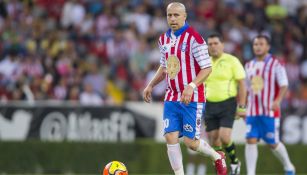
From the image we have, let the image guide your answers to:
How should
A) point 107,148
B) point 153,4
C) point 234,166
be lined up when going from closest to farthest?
point 234,166 < point 107,148 < point 153,4

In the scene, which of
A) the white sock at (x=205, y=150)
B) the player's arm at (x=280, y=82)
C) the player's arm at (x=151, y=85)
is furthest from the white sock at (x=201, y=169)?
the player's arm at (x=151, y=85)

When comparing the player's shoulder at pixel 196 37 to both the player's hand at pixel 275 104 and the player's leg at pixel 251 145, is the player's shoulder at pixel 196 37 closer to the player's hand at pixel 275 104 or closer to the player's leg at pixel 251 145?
the player's hand at pixel 275 104

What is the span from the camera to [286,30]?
25656 mm

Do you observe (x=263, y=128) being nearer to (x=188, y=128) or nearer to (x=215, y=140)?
(x=215, y=140)

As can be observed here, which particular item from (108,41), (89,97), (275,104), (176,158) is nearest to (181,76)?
(176,158)

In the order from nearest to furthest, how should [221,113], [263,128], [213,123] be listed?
[221,113]
[213,123]
[263,128]

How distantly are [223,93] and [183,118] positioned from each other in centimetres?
286

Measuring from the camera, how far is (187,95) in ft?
38.3

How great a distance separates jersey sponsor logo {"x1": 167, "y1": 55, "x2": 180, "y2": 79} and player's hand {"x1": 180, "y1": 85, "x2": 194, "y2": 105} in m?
0.54

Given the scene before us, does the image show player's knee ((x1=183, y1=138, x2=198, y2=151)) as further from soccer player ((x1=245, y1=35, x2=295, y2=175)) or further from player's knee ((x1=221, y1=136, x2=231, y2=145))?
soccer player ((x1=245, y1=35, x2=295, y2=175))

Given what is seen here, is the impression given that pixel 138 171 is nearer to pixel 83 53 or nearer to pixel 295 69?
pixel 83 53

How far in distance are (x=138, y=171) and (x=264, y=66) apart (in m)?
5.17

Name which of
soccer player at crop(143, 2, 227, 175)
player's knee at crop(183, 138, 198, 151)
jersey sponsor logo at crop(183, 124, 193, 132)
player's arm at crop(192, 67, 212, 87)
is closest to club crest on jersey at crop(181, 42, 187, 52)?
soccer player at crop(143, 2, 227, 175)

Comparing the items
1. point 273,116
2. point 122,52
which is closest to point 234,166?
point 273,116
